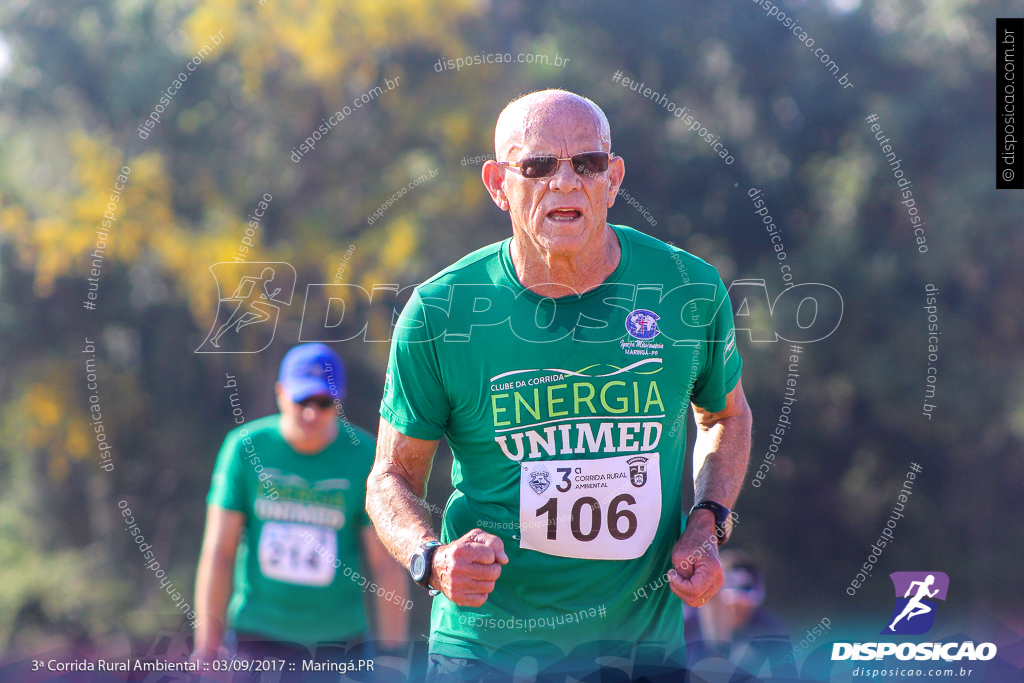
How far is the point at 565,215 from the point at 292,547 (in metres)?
2.00

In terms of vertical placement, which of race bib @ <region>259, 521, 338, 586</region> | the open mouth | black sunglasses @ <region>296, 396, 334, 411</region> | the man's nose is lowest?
race bib @ <region>259, 521, 338, 586</region>

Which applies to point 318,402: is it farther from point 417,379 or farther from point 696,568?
point 696,568

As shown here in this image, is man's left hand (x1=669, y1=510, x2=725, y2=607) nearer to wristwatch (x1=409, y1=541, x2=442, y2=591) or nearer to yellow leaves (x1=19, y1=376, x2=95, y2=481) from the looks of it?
wristwatch (x1=409, y1=541, x2=442, y2=591)

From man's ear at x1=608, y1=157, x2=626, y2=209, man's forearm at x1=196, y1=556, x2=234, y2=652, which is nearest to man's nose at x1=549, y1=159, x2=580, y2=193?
man's ear at x1=608, y1=157, x2=626, y2=209

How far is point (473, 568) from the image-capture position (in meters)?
2.19

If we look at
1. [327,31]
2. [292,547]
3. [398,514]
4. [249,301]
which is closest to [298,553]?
[292,547]

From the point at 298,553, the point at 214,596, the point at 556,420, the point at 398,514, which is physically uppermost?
the point at 556,420

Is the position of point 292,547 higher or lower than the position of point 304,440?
lower

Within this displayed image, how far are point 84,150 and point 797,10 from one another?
326 inches

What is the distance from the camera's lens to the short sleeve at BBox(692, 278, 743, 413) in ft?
8.57

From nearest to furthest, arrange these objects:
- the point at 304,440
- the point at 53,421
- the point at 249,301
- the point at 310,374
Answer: the point at 304,440, the point at 310,374, the point at 249,301, the point at 53,421

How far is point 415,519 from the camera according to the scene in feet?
8.00

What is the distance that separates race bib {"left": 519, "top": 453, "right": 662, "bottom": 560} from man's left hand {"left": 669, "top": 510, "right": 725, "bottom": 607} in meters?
0.13

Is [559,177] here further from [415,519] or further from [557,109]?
[415,519]
